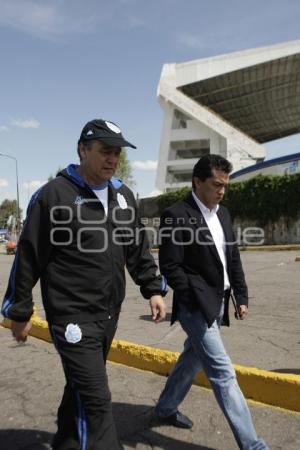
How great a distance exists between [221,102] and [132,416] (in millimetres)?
69652

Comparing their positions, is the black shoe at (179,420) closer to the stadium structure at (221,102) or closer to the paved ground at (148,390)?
the paved ground at (148,390)

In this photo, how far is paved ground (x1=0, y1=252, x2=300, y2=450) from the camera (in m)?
2.98

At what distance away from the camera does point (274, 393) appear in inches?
137

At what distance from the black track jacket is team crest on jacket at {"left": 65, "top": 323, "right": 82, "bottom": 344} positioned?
0.04 meters

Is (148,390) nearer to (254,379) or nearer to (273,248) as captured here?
(254,379)

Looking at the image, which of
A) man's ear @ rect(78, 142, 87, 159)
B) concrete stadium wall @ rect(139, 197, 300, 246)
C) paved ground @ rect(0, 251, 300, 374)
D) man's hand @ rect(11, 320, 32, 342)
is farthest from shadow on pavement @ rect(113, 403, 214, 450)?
concrete stadium wall @ rect(139, 197, 300, 246)

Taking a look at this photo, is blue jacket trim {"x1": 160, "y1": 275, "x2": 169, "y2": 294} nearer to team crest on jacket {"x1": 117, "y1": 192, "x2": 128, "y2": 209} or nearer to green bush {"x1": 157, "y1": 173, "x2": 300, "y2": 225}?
team crest on jacket {"x1": 117, "y1": 192, "x2": 128, "y2": 209}

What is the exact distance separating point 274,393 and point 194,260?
139 centimetres

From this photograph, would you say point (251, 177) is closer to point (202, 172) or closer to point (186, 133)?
point (202, 172)

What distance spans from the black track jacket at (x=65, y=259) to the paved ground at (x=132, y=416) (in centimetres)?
112

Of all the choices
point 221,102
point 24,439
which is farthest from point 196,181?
point 221,102

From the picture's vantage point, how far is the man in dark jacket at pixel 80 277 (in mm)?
2264

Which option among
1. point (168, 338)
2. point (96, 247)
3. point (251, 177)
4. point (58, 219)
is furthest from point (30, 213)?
point (251, 177)

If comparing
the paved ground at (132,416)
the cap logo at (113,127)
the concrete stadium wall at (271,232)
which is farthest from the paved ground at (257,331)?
the concrete stadium wall at (271,232)
